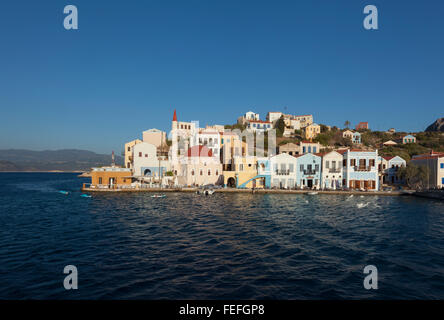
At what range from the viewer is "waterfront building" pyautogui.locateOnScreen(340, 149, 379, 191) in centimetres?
4741

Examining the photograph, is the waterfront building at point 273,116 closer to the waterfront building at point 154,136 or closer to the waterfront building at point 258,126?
the waterfront building at point 258,126

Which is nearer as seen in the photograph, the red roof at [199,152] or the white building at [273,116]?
the red roof at [199,152]

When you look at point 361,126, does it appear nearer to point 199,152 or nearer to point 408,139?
point 408,139

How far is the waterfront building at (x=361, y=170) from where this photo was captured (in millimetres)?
47406

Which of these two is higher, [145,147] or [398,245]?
[145,147]

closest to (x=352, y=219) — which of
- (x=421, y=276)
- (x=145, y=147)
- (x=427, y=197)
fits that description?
(x=421, y=276)

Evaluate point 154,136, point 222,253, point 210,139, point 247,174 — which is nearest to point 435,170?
point 247,174

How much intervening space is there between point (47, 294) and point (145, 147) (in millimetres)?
46291

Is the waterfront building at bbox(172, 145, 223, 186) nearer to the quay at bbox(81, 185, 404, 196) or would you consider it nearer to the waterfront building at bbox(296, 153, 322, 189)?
the quay at bbox(81, 185, 404, 196)

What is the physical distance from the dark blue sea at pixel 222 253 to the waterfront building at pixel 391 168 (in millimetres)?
27057

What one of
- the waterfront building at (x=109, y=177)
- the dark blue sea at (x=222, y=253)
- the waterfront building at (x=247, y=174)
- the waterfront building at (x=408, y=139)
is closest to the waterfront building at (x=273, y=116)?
the waterfront building at (x=408, y=139)

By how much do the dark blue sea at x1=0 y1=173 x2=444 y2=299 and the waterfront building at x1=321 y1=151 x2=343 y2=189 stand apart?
18537mm

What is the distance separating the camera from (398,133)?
117 m
